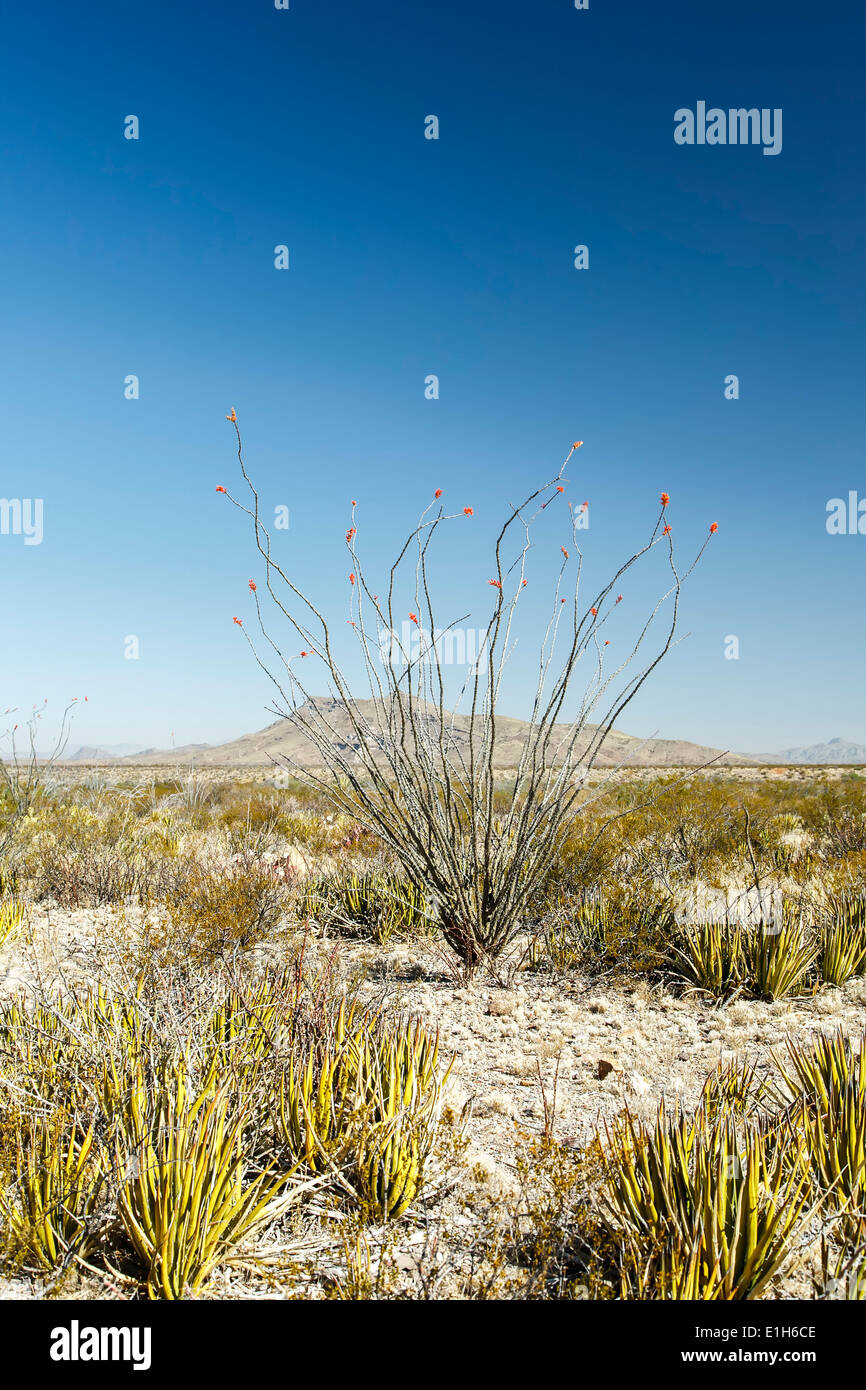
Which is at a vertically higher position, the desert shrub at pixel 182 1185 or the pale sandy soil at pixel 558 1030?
the desert shrub at pixel 182 1185

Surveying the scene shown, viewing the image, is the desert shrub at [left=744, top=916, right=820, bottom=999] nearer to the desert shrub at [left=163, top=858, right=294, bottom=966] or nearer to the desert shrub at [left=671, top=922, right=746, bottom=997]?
the desert shrub at [left=671, top=922, right=746, bottom=997]

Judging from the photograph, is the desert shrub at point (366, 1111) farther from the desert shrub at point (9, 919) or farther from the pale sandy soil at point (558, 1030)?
the desert shrub at point (9, 919)

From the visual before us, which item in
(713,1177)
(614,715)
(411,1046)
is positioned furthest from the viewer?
(614,715)

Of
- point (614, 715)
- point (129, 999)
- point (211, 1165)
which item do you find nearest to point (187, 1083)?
point (211, 1165)

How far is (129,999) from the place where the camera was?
3109 millimetres

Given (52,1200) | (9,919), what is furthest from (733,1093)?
(9,919)

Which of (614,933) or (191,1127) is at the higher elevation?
(191,1127)

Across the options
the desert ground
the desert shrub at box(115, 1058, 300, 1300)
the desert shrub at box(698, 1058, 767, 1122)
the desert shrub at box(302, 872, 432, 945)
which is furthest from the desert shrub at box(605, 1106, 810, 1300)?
the desert shrub at box(302, 872, 432, 945)

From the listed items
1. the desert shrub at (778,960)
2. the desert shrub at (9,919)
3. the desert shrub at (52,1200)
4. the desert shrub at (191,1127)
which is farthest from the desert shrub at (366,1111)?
the desert shrub at (9,919)

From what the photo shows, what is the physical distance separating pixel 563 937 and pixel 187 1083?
12.7ft

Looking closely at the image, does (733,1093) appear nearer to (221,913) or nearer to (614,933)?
(614,933)
